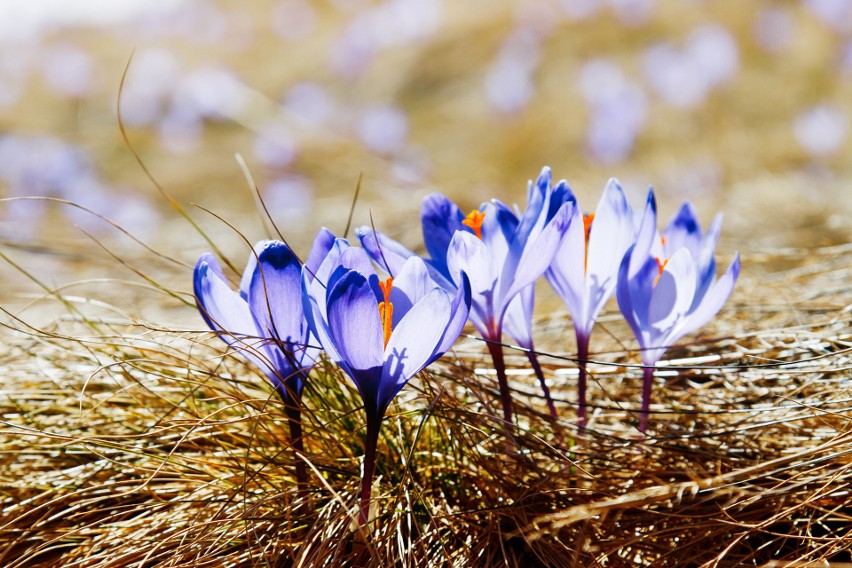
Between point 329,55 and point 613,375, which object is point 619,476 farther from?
point 329,55

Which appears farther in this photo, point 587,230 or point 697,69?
point 697,69

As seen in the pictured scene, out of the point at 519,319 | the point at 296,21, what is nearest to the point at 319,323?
the point at 519,319

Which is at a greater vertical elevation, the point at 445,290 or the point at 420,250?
the point at 420,250

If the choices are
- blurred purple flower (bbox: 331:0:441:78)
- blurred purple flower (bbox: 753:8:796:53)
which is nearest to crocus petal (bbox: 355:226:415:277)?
blurred purple flower (bbox: 753:8:796:53)

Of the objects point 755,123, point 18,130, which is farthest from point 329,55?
point 755,123

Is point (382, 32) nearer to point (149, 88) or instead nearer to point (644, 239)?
point (149, 88)

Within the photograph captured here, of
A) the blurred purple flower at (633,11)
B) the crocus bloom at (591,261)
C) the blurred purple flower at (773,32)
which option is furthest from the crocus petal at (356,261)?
the blurred purple flower at (773,32)

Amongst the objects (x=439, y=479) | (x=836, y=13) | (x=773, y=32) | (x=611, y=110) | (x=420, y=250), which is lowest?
(x=439, y=479)

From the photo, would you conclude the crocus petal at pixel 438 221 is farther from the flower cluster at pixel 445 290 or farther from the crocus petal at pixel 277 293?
the crocus petal at pixel 277 293

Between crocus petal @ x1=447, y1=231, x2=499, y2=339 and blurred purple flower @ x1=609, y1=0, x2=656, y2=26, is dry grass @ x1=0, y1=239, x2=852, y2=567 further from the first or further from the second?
blurred purple flower @ x1=609, y1=0, x2=656, y2=26

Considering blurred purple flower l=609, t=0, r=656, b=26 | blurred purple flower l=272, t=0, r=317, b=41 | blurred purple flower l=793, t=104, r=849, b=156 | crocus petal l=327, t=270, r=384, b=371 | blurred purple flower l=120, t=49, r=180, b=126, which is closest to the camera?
crocus petal l=327, t=270, r=384, b=371
